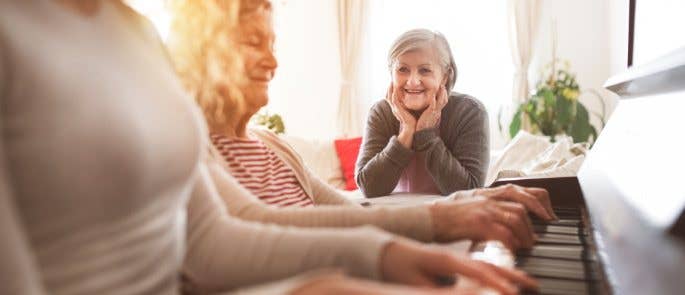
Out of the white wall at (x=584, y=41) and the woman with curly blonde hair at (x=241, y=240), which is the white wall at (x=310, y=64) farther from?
the woman with curly blonde hair at (x=241, y=240)

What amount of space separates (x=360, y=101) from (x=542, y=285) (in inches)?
194

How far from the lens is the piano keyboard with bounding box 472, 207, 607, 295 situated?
71 cm

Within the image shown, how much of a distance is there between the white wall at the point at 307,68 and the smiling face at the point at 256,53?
15.1 ft

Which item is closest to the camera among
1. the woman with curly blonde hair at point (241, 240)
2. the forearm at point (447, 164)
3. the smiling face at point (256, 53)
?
the woman with curly blonde hair at point (241, 240)

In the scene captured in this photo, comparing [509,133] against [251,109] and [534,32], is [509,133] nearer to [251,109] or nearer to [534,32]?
[534,32]

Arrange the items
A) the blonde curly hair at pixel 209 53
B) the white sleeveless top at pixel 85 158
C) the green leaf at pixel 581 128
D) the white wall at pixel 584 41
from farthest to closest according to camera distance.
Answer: the white wall at pixel 584 41, the green leaf at pixel 581 128, the blonde curly hair at pixel 209 53, the white sleeveless top at pixel 85 158

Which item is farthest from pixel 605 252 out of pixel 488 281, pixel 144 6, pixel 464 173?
pixel 464 173

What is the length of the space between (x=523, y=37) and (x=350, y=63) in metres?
1.60

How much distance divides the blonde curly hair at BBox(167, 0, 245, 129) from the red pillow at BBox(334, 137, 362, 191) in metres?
3.36

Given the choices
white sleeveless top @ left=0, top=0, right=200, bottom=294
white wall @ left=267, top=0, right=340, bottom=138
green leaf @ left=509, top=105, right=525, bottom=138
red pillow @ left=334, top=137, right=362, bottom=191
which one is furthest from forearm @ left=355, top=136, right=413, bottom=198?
white wall @ left=267, top=0, right=340, bottom=138

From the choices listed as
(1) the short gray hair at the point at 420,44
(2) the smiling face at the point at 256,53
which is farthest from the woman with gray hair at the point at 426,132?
(2) the smiling face at the point at 256,53

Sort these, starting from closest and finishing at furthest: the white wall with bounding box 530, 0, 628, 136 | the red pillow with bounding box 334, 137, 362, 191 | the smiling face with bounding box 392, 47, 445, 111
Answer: the smiling face with bounding box 392, 47, 445, 111 → the red pillow with bounding box 334, 137, 362, 191 → the white wall with bounding box 530, 0, 628, 136

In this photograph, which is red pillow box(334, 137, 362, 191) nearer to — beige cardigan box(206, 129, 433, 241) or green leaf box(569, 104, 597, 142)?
green leaf box(569, 104, 597, 142)

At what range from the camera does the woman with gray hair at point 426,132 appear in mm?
2049
